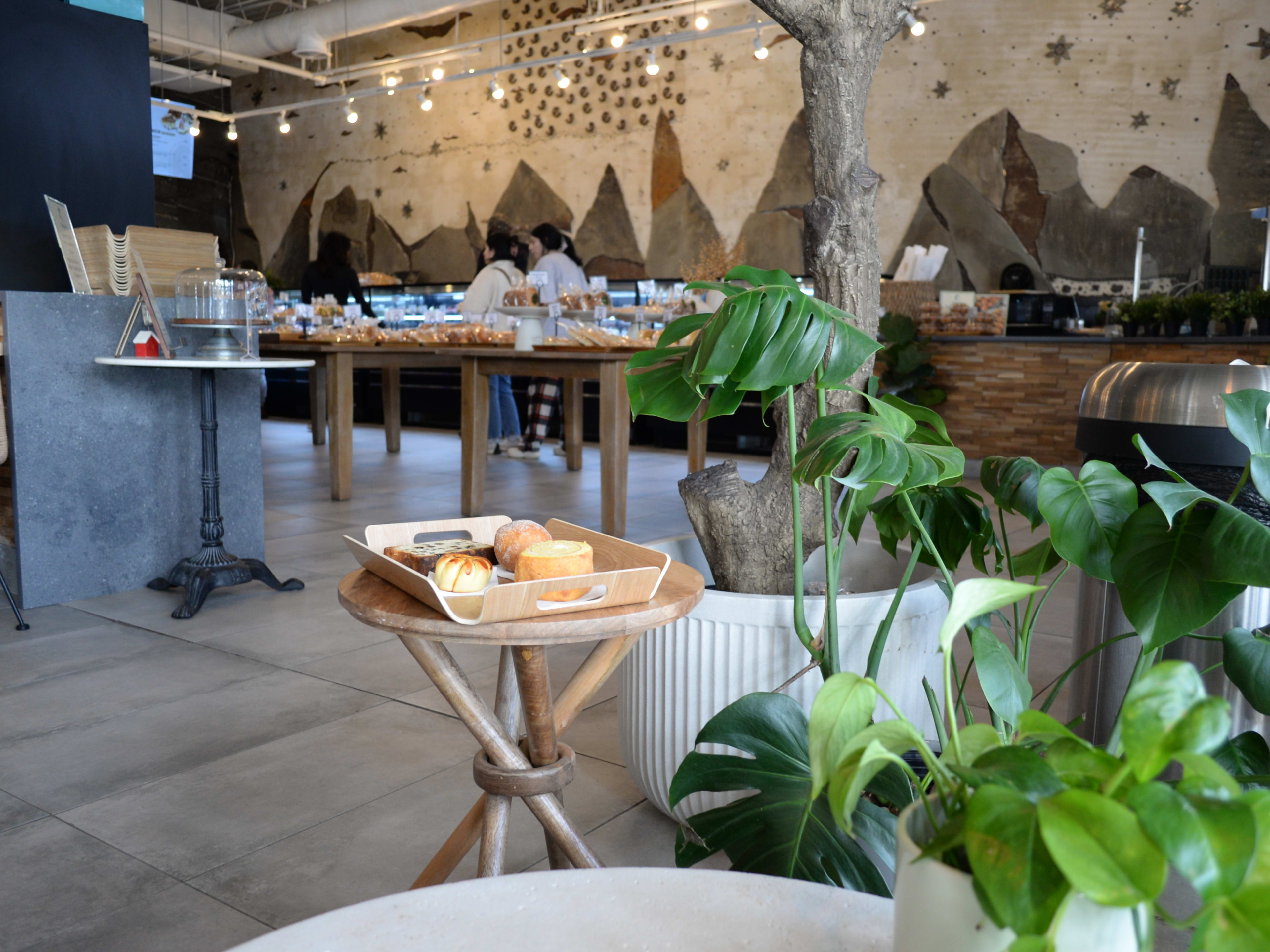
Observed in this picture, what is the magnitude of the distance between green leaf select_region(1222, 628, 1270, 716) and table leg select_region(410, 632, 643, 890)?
668mm

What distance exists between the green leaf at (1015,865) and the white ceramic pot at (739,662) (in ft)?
3.91

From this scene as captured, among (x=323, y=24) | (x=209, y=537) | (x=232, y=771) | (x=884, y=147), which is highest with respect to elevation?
(x=323, y=24)

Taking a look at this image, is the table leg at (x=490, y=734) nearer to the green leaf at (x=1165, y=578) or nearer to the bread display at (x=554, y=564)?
the bread display at (x=554, y=564)

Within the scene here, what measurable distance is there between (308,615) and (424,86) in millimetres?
7974

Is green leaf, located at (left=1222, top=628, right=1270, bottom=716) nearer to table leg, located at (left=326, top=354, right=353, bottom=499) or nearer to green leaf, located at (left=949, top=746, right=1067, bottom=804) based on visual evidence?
green leaf, located at (left=949, top=746, right=1067, bottom=804)

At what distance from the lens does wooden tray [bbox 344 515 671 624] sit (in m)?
1.06

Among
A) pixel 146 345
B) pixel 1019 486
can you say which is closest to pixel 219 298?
pixel 146 345

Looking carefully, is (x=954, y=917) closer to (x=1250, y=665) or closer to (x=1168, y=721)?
(x=1168, y=721)

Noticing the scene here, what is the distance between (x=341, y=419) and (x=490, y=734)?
427 cm

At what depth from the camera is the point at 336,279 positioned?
29.2 feet

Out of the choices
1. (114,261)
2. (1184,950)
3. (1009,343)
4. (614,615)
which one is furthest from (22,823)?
(1009,343)

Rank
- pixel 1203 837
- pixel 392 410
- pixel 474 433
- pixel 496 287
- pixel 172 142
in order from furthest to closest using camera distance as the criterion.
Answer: pixel 172 142
pixel 392 410
pixel 496 287
pixel 474 433
pixel 1203 837

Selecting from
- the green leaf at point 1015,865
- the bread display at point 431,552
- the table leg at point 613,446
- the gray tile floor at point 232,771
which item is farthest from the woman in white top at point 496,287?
the green leaf at point 1015,865

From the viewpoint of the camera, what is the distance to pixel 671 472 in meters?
6.85
